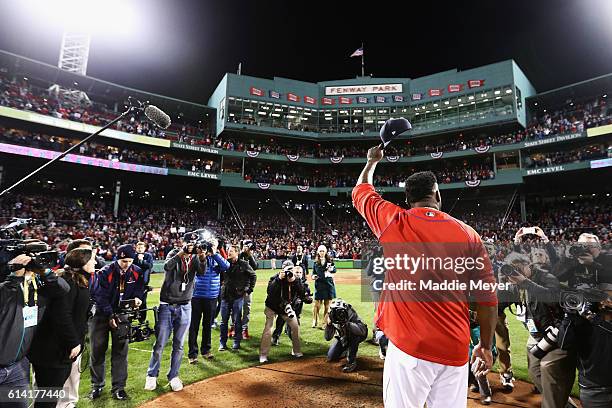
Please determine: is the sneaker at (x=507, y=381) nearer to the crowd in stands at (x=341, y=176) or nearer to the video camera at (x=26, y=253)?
the video camera at (x=26, y=253)

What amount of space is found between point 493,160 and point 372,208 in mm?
36269

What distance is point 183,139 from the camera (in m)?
33.5

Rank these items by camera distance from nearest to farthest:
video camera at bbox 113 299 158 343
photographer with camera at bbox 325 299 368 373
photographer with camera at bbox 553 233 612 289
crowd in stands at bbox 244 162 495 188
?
1. photographer with camera at bbox 553 233 612 289
2. video camera at bbox 113 299 158 343
3. photographer with camera at bbox 325 299 368 373
4. crowd in stands at bbox 244 162 495 188

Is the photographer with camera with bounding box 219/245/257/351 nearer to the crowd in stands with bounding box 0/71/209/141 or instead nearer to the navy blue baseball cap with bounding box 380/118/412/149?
the navy blue baseball cap with bounding box 380/118/412/149

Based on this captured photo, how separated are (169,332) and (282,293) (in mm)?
2317

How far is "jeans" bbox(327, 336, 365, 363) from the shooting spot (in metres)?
5.94

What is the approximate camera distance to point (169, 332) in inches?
210

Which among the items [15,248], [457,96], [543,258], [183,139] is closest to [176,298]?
[15,248]

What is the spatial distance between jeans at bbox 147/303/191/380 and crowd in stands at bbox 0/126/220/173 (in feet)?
90.3

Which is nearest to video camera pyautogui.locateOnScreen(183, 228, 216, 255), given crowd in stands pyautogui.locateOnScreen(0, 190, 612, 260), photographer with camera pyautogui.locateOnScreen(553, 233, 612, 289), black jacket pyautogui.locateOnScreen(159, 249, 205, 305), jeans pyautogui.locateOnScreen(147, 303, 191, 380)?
black jacket pyautogui.locateOnScreen(159, 249, 205, 305)

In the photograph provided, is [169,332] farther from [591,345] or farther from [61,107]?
[61,107]

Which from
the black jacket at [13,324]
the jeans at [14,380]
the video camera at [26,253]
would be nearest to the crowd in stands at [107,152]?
the video camera at [26,253]

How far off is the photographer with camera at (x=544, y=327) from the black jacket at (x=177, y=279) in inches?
190

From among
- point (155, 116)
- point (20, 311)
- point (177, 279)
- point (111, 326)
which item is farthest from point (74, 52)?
point (20, 311)
